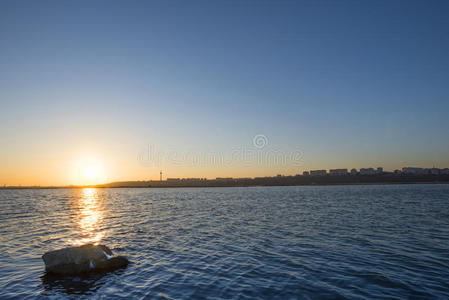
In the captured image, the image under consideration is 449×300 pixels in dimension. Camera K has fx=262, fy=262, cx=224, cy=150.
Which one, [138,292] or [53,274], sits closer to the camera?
[138,292]

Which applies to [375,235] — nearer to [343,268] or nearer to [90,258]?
[343,268]

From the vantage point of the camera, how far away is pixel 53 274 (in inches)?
598

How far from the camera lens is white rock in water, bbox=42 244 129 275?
15.3 m

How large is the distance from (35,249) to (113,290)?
43.5 feet

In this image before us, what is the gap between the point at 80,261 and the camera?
15617 mm

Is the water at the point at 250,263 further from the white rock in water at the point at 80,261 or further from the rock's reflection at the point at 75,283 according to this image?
the white rock in water at the point at 80,261

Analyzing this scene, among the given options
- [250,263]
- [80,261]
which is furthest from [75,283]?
[250,263]

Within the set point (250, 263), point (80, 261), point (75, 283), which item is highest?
point (80, 261)

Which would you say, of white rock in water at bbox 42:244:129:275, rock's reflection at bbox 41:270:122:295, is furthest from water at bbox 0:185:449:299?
white rock in water at bbox 42:244:129:275

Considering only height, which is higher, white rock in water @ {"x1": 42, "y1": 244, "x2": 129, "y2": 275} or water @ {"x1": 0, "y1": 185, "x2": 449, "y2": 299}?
white rock in water @ {"x1": 42, "y1": 244, "x2": 129, "y2": 275}

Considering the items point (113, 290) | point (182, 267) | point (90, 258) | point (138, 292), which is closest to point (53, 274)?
point (90, 258)

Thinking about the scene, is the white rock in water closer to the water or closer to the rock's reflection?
the rock's reflection

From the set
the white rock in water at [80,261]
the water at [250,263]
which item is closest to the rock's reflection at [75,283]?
the water at [250,263]

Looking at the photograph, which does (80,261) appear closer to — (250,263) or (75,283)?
(75,283)
